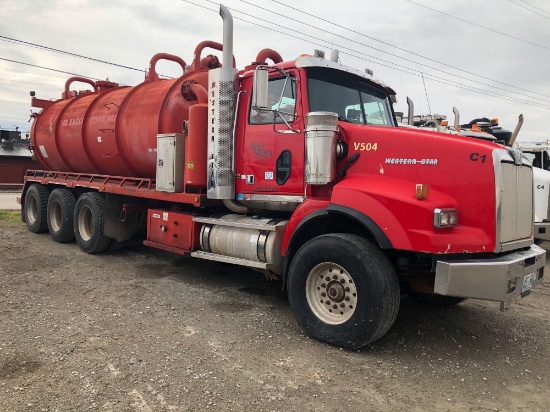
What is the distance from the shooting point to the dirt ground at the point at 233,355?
11.2 feet

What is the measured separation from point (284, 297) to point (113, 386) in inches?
116

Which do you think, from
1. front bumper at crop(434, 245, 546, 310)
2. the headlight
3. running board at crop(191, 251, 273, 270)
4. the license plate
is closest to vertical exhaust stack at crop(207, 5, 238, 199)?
running board at crop(191, 251, 273, 270)

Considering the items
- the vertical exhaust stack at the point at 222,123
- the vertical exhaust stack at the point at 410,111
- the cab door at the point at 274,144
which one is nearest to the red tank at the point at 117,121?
the vertical exhaust stack at the point at 222,123

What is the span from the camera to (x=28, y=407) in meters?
3.18

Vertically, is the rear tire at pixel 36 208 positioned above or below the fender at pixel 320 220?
below

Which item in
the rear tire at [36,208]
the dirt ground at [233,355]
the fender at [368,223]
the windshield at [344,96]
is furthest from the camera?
the rear tire at [36,208]

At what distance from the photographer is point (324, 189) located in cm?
498

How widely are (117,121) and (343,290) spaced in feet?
17.9

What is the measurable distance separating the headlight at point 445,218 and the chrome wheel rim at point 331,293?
0.96 m

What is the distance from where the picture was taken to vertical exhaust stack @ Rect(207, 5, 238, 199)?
5820 millimetres

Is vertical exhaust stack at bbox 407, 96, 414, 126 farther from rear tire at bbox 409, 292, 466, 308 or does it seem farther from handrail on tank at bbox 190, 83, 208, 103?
handrail on tank at bbox 190, 83, 208, 103

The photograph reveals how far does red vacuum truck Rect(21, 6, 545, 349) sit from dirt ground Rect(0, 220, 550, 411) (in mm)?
445

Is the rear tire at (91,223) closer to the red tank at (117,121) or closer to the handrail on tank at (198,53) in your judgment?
the red tank at (117,121)

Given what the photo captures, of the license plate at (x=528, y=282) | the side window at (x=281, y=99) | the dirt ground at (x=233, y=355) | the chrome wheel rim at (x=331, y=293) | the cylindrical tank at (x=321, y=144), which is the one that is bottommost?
the dirt ground at (x=233, y=355)
